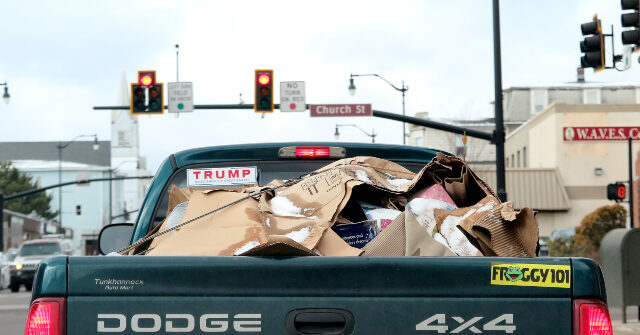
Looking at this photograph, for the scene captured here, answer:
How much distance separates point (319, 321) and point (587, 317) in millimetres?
892

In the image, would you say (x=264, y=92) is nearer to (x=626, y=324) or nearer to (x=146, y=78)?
(x=146, y=78)

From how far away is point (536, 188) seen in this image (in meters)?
56.8

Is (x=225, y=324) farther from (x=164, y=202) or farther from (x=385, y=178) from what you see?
(x=164, y=202)

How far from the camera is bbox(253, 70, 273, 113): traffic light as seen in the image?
26.7 m

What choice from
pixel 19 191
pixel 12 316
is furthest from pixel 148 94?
pixel 19 191

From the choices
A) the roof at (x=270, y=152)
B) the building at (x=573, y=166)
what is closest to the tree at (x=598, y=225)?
the building at (x=573, y=166)

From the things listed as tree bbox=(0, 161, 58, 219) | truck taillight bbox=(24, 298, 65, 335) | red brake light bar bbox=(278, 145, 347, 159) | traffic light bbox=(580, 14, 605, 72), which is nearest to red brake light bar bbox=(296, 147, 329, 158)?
red brake light bar bbox=(278, 145, 347, 159)

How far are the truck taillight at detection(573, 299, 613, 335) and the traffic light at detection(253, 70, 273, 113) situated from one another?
77.1 ft

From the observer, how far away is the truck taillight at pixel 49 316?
128 inches

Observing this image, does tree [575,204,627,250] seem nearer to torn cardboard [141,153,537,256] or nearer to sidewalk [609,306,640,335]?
sidewalk [609,306,640,335]

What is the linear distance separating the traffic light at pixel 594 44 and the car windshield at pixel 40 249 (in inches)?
870

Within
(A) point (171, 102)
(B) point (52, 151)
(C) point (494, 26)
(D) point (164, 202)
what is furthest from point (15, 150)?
(D) point (164, 202)

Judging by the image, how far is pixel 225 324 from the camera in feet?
10.6

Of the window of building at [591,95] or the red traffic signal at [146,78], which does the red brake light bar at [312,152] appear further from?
the window of building at [591,95]
